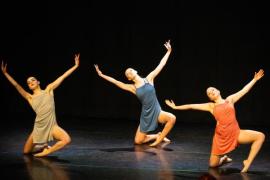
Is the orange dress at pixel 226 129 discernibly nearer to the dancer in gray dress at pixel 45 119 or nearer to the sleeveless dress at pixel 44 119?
the dancer in gray dress at pixel 45 119

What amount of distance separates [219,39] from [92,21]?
2087mm

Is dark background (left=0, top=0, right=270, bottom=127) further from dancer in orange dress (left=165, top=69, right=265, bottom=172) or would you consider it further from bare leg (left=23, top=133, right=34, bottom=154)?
dancer in orange dress (left=165, top=69, right=265, bottom=172)

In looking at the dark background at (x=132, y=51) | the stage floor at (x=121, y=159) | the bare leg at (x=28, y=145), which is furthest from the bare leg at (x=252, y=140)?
the dark background at (x=132, y=51)

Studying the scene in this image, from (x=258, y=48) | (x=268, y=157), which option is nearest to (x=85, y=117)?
(x=258, y=48)

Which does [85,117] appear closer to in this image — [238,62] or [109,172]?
[238,62]

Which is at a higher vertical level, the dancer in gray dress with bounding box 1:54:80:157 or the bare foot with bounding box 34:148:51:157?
the dancer in gray dress with bounding box 1:54:80:157

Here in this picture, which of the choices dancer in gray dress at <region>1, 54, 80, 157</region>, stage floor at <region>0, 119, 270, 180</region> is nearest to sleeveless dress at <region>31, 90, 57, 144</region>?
dancer in gray dress at <region>1, 54, 80, 157</region>

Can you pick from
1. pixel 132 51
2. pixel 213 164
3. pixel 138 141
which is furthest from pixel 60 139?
pixel 132 51

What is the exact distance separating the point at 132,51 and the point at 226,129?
3251 mm

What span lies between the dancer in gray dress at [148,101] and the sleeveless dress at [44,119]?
2.74 feet

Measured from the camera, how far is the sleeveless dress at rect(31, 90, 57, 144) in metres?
5.18

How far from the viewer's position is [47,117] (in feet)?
17.0

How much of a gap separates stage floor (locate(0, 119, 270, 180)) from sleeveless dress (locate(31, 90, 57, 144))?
23 centimetres

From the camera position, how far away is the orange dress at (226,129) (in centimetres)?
464
